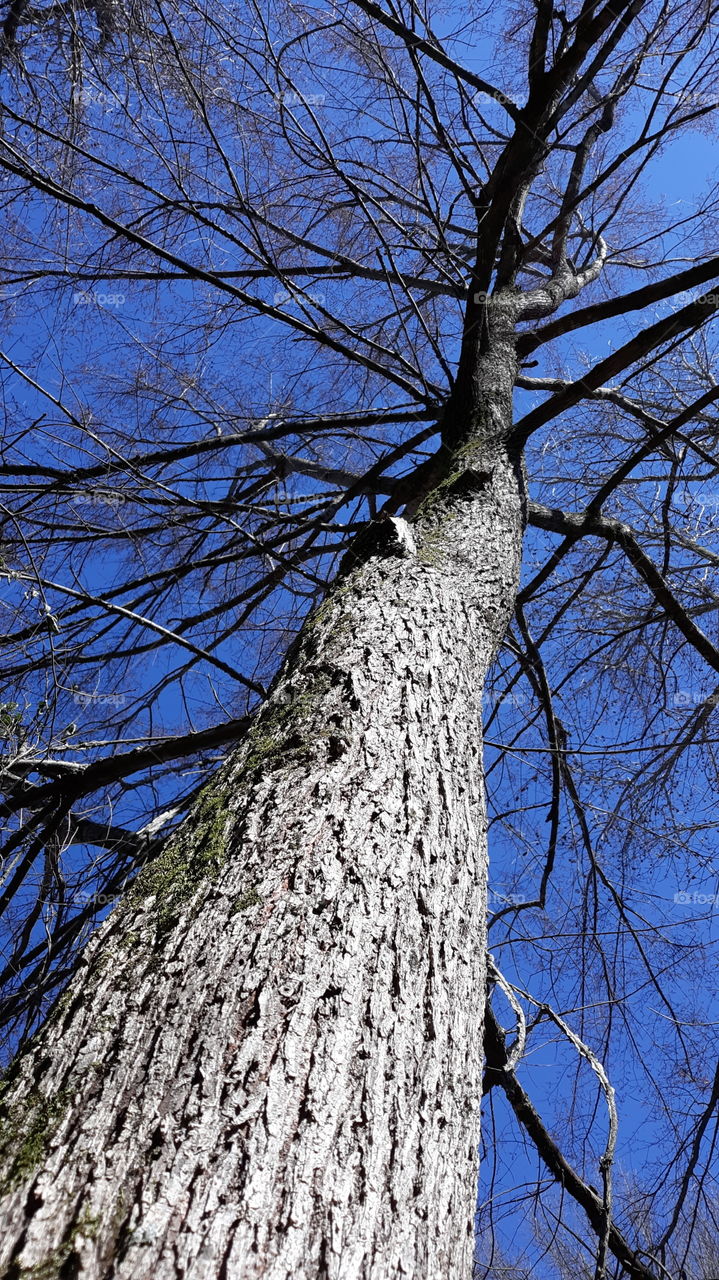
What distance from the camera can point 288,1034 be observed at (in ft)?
2.87

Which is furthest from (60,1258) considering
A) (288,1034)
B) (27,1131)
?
(288,1034)

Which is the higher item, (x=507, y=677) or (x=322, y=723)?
(x=507, y=677)

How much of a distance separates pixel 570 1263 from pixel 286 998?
7.33 feet

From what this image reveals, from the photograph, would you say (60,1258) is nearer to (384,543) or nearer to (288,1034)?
(288,1034)

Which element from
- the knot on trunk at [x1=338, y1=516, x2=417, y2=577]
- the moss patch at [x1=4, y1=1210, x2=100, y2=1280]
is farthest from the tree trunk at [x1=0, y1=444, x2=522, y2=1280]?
the knot on trunk at [x1=338, y1=516, x2=417, y2=577]

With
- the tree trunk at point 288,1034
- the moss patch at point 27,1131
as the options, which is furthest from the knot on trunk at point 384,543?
the moss patch at point 27,1131

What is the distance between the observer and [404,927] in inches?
43.2

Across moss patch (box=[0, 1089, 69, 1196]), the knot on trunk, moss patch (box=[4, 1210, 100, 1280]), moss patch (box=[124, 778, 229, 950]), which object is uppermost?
the knot on trunk

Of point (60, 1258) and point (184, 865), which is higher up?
point (184, 865)

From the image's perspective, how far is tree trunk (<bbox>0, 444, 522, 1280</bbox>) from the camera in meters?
0.72

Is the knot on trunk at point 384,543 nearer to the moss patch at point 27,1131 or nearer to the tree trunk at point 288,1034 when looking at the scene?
the tree trunk at point 288,1034

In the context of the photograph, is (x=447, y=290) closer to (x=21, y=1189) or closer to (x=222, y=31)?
(x=222, y=31)

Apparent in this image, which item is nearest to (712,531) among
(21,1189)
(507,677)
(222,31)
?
(507,677)

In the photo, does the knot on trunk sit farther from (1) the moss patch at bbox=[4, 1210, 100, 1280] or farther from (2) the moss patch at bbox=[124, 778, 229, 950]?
(1) the moss patch at bbox=[4, 1210, 100, 1280]
